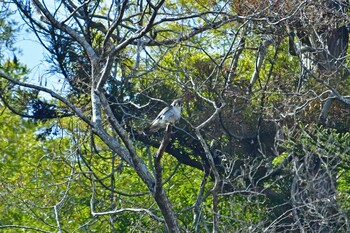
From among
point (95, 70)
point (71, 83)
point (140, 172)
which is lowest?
point (140, 172)

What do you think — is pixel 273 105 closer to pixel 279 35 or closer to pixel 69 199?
pixel 279 35

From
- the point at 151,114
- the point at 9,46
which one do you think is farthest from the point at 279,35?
the point at 9,46

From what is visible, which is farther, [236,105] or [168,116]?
[236,105]

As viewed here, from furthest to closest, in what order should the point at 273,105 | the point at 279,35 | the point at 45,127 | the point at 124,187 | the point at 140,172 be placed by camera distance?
the point at 124,187
the point at 45,127
the point at 273,105
the point at 279,35
the point at 140,172

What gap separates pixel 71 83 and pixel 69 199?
10.1 ft

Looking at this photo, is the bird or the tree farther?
the tree

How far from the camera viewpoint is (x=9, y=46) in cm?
1367

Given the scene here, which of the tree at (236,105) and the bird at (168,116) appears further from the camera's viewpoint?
the tree at (236,105)

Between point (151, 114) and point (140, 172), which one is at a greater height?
point (151, 114)

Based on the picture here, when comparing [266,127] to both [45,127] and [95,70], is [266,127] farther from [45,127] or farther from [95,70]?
[95,70]

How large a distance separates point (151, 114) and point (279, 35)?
2.20 metres

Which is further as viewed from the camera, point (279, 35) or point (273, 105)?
point (273, 105)

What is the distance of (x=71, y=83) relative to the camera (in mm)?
14102

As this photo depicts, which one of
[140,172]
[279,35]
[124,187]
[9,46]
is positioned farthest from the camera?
[124,187]
